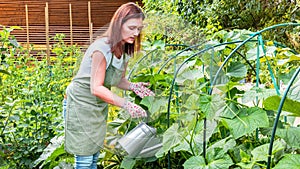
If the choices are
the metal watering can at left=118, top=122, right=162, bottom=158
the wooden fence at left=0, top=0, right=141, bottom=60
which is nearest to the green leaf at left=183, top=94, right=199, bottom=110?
the metal watering can at left=118, top=122, right=162, bottom=158

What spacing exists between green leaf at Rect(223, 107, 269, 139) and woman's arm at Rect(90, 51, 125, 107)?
1.27ft

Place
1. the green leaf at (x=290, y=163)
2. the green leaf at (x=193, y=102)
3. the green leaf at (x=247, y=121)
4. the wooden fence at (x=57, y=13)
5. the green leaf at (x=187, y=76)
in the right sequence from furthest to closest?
the wooden fence at (x=57, y=13) < the green leaf at (x=187, y=76) < the green leaf at (x=193, y=102) < the green leaf at (x=247, y=121) < the green leaf at (x=290, y=163)

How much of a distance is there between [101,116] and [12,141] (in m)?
1.19

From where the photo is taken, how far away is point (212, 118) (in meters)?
1.47

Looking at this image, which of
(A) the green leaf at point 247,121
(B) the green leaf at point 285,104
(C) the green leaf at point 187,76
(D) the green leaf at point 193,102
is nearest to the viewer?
(B) the green leaf at point 285,104

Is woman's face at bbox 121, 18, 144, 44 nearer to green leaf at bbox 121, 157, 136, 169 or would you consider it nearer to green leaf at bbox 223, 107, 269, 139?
green leaf at bbox 223, 107, 269, 139

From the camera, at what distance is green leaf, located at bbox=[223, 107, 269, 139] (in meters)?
1.41

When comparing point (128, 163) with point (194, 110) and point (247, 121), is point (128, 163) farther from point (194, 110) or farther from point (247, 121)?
point (247, 121)

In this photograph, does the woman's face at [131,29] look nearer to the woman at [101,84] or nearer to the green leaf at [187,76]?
the woman at [101,84]

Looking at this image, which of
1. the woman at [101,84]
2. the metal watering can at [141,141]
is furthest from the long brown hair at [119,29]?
the metal watering can at [141,141]

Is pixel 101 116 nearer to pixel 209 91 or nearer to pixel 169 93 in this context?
pixel 169 93

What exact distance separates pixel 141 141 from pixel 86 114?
0.76ft

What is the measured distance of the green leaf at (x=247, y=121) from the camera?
1.41m

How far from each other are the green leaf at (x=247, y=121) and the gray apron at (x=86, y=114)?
454 mm
